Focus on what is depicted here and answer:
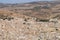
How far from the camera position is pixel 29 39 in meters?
11.2

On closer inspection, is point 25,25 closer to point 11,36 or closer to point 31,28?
point 31,28

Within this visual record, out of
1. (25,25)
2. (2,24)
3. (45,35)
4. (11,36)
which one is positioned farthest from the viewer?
(25,25)

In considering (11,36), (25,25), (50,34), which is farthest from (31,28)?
(11,36)

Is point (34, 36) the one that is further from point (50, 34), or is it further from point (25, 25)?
point (25, 25)

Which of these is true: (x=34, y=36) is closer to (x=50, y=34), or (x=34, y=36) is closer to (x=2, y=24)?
(x=50, y=34)

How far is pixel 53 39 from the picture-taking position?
11.5m

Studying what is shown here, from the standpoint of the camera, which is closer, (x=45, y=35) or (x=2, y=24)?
(x=45, y=35)

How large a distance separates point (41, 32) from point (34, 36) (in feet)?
3.36

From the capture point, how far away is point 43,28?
13609 mm

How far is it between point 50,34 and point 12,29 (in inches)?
89.8

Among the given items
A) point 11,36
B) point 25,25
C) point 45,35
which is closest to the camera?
point 11,36

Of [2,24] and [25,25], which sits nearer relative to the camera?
[2,24]

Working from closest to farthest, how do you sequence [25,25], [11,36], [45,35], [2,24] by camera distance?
[11,36] < [45,35] < [2,24] < [25,25]

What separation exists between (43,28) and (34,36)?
1.96 m
